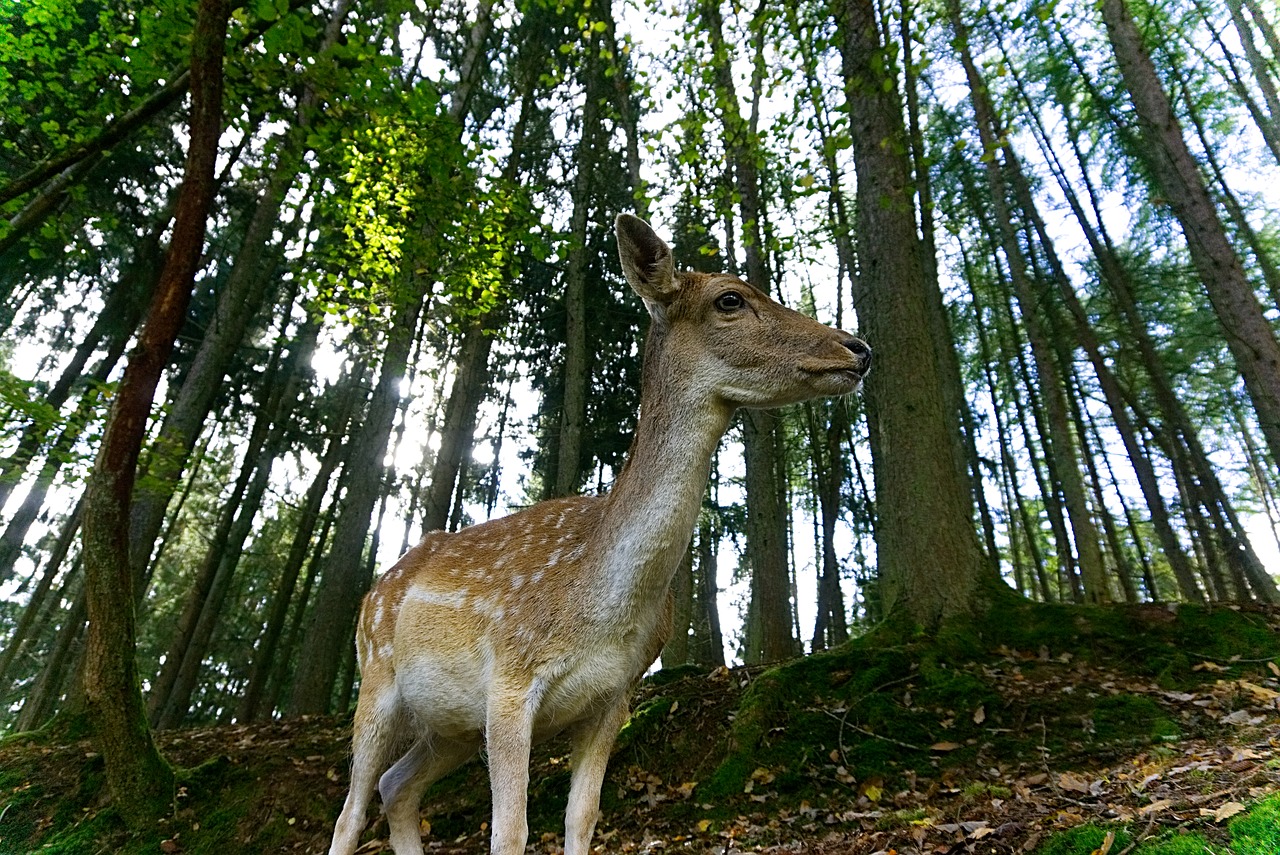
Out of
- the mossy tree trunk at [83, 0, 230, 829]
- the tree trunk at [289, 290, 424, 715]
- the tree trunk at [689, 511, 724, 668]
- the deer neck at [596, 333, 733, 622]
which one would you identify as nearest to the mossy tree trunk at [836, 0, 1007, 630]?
the deer neck at [596, 333, 733, 622]

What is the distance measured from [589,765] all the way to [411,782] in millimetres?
1574

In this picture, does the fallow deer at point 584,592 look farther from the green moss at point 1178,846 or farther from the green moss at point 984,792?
the green moss at point 984,792

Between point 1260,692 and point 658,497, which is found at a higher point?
point 658,497

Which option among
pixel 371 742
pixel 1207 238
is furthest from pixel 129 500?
pixel 1207 238

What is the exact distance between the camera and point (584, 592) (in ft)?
11.3

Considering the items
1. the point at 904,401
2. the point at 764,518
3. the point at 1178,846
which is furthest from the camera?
the point at 764,518

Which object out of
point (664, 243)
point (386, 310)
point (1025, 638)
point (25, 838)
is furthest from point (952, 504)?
point (386, 310)

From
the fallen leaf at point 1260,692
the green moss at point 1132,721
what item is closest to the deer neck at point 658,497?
the green moss at point 1132,721

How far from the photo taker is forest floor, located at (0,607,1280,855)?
4.24m

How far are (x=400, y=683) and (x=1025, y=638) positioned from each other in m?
5.20

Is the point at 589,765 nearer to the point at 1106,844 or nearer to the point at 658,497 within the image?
the point at 658,497

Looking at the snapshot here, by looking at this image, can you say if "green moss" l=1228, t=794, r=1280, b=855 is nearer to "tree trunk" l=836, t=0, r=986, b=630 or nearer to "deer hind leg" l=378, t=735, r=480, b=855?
"deer hind leg" l=378, t=735, r=480, b=855

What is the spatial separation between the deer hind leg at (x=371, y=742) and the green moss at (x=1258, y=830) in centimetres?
391

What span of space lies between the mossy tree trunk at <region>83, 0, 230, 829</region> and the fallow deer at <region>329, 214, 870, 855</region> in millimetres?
2319
